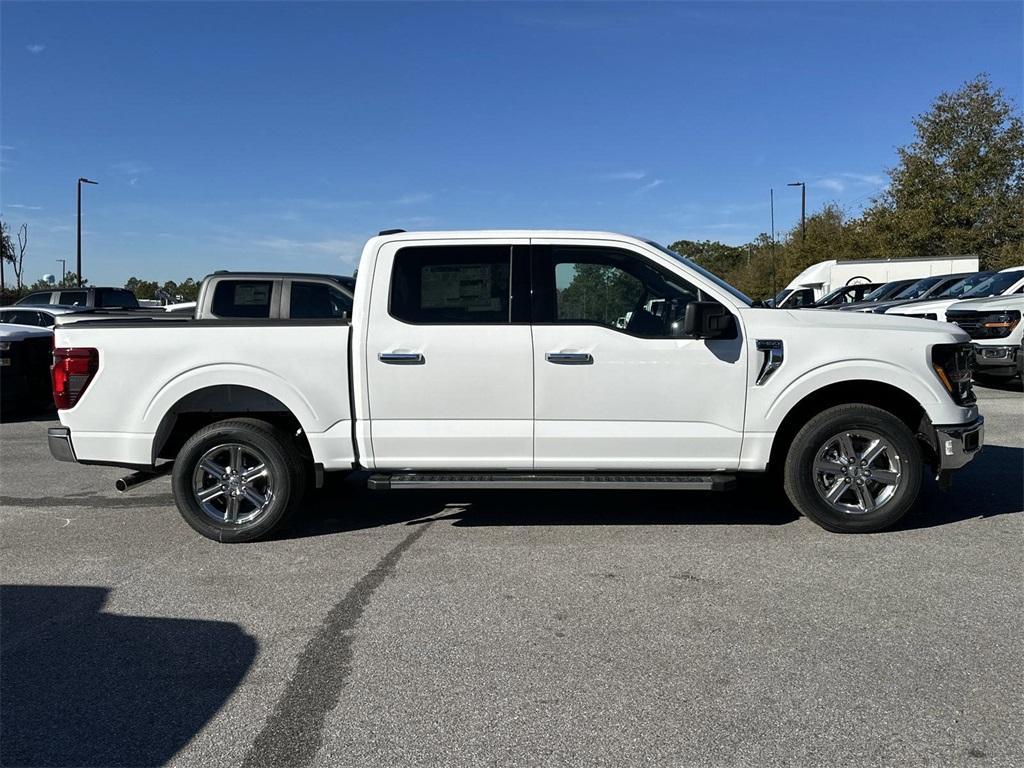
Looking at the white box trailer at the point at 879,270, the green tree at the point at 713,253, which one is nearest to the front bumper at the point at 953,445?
the white box trailer at the point at 879,270

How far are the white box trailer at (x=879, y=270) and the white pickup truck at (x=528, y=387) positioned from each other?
20.1 m

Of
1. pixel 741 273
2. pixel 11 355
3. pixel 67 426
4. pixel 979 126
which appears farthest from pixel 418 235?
pixel 741 273

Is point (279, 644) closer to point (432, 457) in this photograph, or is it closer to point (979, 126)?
point (432, 457)

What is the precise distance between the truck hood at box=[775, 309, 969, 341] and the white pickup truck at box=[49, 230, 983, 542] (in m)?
0.02

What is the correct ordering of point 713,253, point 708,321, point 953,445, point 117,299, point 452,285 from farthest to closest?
point 713,253 < point 117,299 < point 452,285 < point 953,445 < point 708,321

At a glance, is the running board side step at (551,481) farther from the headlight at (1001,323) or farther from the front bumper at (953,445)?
the headlight at (1001,323)

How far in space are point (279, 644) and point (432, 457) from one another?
173 cm

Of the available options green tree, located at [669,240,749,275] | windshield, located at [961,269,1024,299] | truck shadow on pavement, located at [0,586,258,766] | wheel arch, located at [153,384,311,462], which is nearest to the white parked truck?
windshield, located at [961,269,1024,299]

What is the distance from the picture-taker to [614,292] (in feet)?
16.8

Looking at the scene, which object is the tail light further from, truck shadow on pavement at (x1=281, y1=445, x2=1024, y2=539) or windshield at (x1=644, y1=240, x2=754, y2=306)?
windshield at (x1=644, y1=240, x2=754, y2=306)

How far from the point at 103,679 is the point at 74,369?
2.45 meters

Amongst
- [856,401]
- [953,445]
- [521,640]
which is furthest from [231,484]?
[953,445]

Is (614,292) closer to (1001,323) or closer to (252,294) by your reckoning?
(252,294)

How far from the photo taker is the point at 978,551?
4.77m
